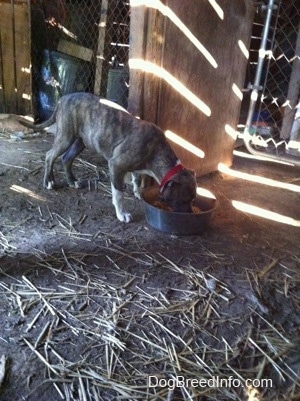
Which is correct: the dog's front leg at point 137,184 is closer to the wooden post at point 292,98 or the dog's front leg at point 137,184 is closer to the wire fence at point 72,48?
the wire fence at point 72,48

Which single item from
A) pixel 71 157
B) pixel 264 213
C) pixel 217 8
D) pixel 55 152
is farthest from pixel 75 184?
pixel 217 8

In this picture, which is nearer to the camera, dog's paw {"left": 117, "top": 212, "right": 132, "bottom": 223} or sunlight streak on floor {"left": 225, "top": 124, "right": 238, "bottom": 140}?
dog's paw {"left": 117, "top": 212, "right": 132, "bottom": 223}

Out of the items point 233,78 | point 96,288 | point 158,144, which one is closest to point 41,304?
point 96,288

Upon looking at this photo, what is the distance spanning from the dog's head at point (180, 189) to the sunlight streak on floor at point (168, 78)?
1247mm

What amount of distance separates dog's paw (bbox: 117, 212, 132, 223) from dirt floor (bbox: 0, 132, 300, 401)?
6 cm

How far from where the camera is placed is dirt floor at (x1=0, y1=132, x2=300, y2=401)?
185 cm

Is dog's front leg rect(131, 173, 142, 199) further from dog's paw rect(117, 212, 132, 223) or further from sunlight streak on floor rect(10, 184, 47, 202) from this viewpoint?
sunlight streak on floor rect(10, 184, 47, 202)

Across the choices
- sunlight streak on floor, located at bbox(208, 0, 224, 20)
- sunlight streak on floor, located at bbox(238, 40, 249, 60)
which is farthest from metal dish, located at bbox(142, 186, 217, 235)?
sunlight streak on floor, located at bbox(238, 40, 249, 60)

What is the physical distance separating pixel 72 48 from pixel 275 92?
436cm

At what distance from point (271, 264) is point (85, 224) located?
1720 mm

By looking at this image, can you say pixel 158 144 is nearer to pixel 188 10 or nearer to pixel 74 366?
pixel 188 10

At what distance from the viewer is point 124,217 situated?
360cm

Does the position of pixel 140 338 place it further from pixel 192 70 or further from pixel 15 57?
pixel 15 57

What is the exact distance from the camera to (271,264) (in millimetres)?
3031
